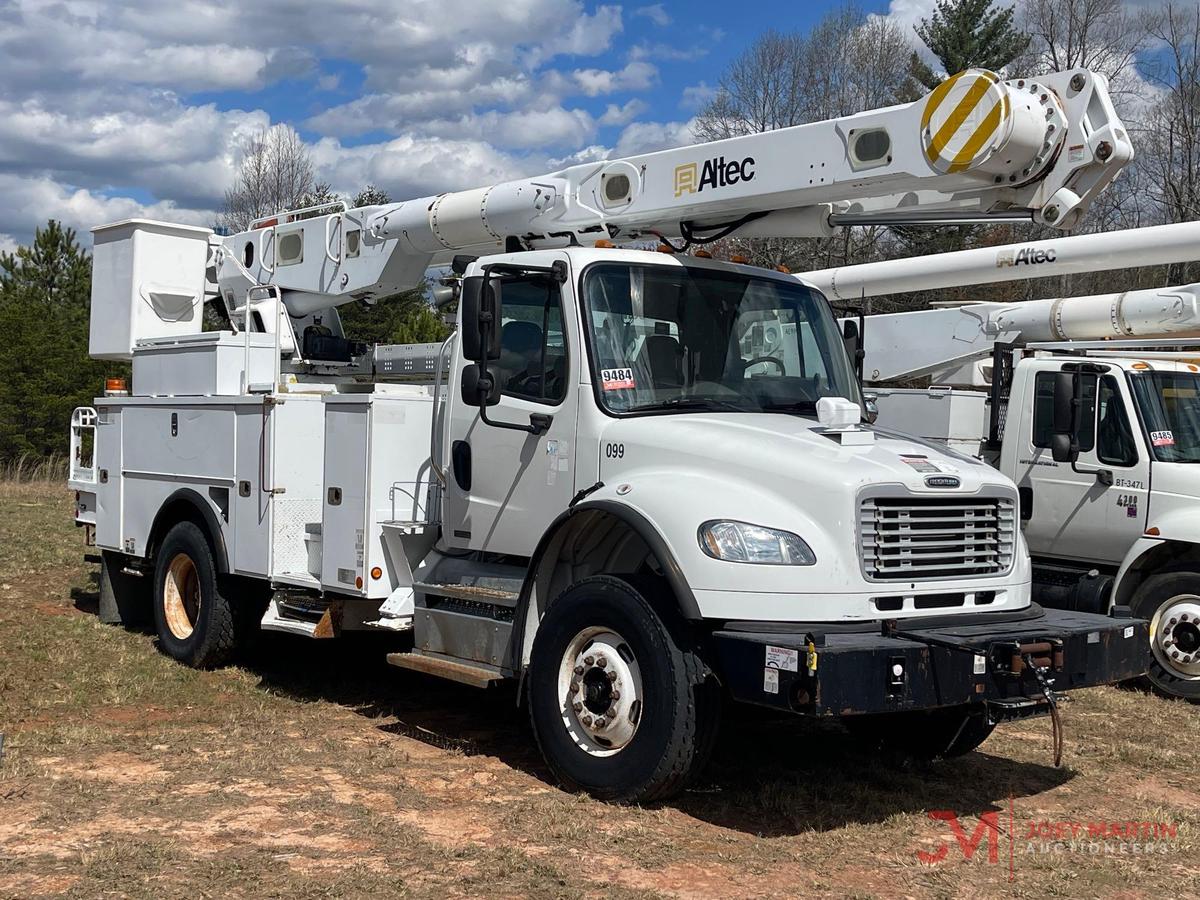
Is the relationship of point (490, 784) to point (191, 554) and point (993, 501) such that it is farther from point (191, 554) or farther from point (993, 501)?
point (191, 554)

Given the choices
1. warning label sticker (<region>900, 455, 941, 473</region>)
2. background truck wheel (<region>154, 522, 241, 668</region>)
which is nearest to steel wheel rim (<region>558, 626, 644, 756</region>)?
warning label sticker (<region>900, 455, 941, 473</region>)

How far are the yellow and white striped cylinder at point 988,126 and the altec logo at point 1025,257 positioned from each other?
4600 millimetres

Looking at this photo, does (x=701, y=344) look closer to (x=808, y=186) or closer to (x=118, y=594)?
(x=808, y=186)

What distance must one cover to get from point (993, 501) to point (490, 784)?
110 inches

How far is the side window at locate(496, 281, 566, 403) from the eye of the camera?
22.5 feet

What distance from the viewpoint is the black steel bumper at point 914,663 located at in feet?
17.6

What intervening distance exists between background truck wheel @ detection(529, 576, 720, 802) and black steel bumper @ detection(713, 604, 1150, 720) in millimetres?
258

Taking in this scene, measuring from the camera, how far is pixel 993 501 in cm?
628

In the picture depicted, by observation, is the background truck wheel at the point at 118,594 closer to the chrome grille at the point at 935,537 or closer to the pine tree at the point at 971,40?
the chrome grille at the point at 935,537

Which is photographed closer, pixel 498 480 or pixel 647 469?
pixel 647 469

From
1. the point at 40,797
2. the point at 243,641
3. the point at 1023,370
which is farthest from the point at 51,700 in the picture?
the point at 1023,370

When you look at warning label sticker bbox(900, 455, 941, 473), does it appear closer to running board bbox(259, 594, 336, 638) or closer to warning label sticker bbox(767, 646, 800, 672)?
warning label sticker bbox(767, 646, 800, 672)

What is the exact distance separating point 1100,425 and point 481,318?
212 inches

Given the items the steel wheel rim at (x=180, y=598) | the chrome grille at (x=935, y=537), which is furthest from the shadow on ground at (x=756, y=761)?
the chrome grille at (x=935, y=537)
